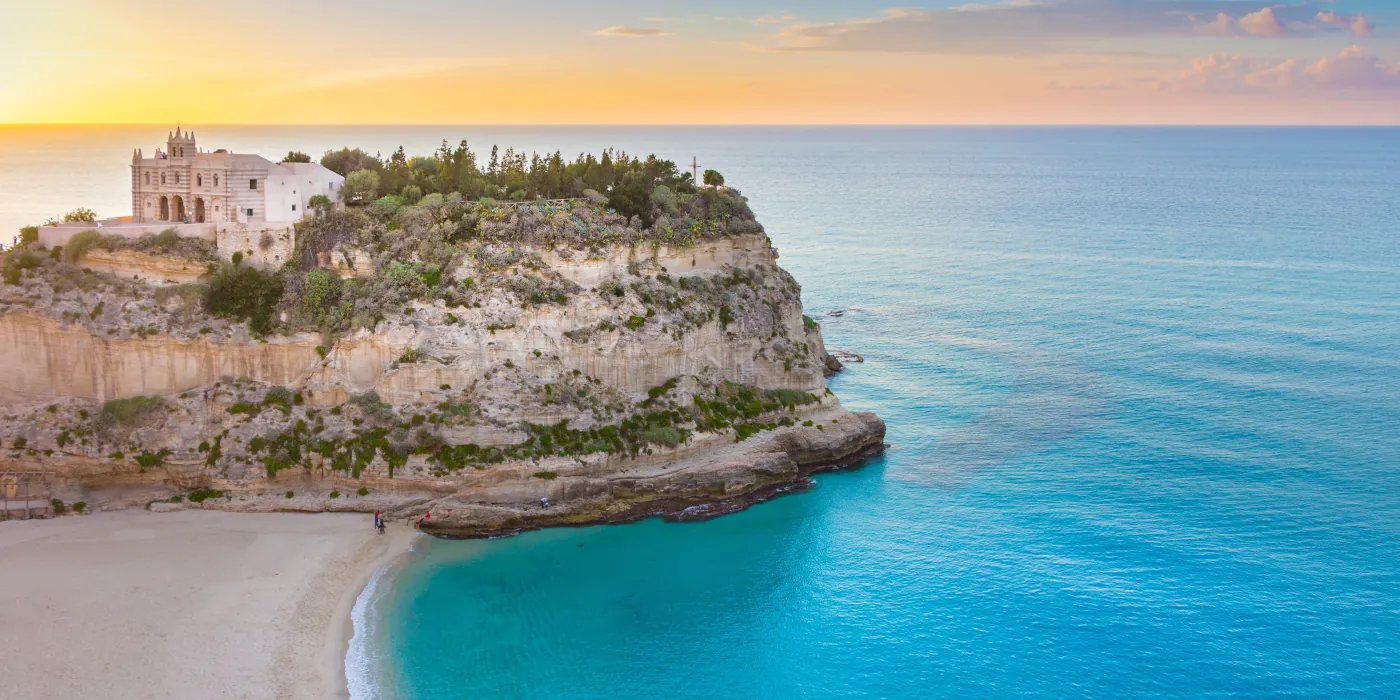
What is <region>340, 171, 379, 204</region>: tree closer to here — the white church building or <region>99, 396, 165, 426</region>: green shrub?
the white church building

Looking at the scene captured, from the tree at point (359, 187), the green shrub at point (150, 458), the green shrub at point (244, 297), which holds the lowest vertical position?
the green shrub at point (150, 458)

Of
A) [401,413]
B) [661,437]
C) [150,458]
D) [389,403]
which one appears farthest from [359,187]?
[661,437]

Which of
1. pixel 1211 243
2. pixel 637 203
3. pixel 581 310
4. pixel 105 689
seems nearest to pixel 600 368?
pixel 581 310

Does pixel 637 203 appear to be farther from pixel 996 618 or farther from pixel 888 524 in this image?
pixel 996 618

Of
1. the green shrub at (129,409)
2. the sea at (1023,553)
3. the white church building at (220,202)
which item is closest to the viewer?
the sea at (1023,553)

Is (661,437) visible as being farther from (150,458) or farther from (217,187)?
(217,187)

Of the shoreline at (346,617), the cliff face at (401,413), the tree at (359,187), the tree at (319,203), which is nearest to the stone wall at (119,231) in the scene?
the cliff face at (401,413)

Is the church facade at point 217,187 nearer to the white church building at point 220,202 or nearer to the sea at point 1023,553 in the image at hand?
the white church building at point 220,202

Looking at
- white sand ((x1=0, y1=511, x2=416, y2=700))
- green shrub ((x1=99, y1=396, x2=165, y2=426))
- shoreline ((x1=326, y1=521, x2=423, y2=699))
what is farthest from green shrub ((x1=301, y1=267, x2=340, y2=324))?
shoreline ((x1=326, y1=521, x2=423, y2=699))
